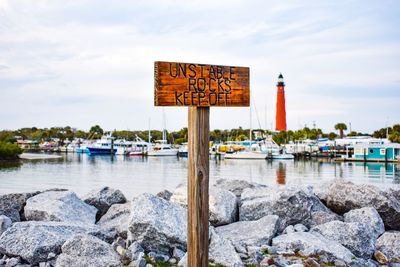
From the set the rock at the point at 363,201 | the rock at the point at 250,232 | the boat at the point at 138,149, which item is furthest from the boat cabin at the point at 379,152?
the rock at the point at 250,232

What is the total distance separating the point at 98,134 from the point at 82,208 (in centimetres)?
17369

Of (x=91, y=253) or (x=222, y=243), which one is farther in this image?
(x=222, y=243)

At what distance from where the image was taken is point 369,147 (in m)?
79.1

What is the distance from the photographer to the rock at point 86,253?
23.2 feet

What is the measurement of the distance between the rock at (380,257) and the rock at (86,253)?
499 centimetres

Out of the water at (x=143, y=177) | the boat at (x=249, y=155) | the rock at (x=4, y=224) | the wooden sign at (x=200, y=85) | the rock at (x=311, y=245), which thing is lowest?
the water at (x=143, y=177)

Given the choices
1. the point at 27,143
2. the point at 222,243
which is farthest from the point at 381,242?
the point at 27,143

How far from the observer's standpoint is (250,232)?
900 centimetres

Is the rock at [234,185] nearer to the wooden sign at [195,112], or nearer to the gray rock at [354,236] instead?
the gray rock at [354,236]

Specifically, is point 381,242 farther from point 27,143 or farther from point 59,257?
point 27,143

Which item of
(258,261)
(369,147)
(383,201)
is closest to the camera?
(258,261)

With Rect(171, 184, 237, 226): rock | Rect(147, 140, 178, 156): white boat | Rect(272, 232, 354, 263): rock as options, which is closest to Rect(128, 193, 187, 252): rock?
Rect(171, 184, 237, 226): rock

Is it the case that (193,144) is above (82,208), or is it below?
above

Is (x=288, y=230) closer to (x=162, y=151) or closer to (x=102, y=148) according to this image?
(x=162, y=151)
